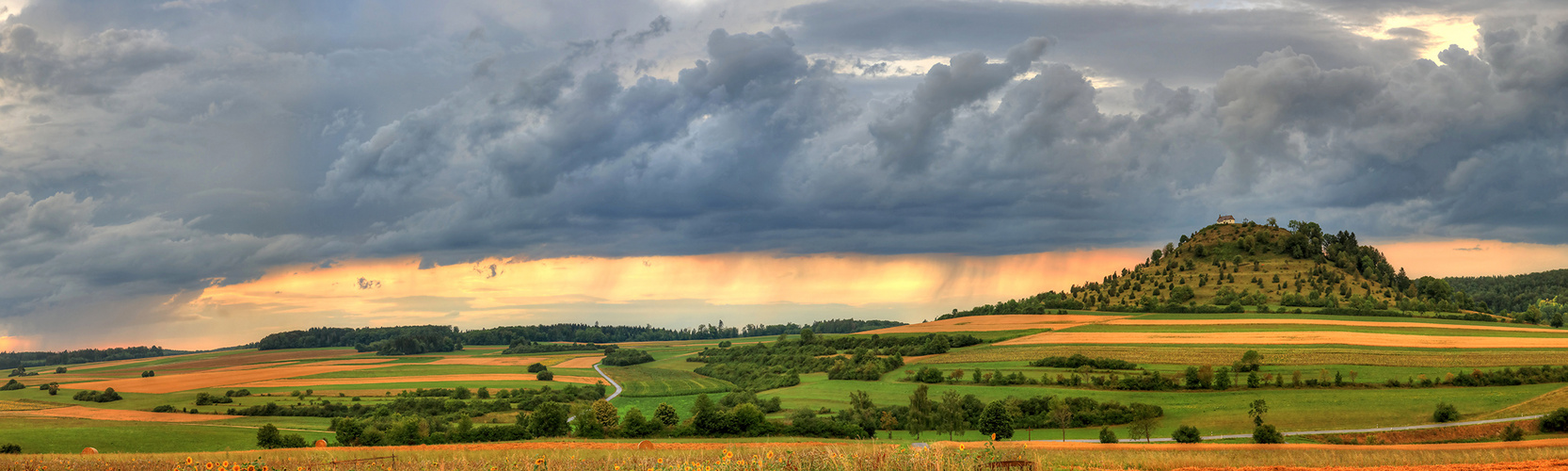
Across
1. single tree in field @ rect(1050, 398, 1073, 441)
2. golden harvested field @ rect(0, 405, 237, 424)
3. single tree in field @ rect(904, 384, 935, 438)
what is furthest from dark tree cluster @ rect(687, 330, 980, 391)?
golden harvested field @ rect(0, 405, 237, 424)

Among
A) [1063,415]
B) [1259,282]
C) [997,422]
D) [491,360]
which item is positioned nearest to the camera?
[1063,415]

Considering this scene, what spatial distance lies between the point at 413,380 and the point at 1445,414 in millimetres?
130015

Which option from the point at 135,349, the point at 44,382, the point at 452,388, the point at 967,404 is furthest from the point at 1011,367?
the point at 135,349

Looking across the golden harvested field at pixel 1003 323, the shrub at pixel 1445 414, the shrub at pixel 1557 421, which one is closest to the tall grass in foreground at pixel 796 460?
the shrub at pixel 1557 421

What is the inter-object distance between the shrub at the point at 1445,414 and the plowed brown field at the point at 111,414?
4790 inches

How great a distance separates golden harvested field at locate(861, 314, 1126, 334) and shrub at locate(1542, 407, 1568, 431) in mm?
70082

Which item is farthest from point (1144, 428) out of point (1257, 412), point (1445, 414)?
point (1445, 414)

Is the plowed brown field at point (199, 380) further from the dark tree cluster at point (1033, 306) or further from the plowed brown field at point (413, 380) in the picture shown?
the dark tree cluster at point (1033, 306)

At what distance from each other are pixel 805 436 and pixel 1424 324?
95331 mm

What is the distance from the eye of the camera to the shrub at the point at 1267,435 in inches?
2434

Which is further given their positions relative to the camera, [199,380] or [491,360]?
[491,360]

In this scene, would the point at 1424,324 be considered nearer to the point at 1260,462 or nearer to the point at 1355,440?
the point at 1355,440

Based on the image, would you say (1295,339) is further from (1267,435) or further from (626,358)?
(626,358)

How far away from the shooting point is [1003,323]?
136750 mm
